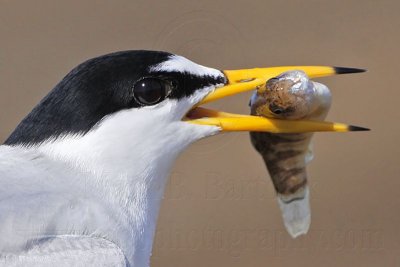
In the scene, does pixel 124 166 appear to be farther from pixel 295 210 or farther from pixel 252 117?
pixel 295 210

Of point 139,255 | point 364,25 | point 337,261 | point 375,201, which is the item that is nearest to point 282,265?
point 337,261

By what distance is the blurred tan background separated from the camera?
4512mm

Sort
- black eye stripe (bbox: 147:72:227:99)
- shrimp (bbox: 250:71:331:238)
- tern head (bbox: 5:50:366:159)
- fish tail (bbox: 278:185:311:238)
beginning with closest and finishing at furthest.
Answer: tern head (bbox: 5:50:366:159) < black eye stripe (bbox: 147:72:227:99) < shrimp (bbox: 250:71:331:238) < fish tail (bbox: 278:185:311:238)

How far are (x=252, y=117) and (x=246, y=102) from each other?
256 cm

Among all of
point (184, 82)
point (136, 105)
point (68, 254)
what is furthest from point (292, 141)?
point (68, 254)

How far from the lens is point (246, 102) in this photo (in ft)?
16.1

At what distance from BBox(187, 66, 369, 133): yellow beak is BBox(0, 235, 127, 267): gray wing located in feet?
1.43

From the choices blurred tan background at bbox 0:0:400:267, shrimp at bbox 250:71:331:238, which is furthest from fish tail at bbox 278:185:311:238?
blurred tan background at bbox 0:0:400:267

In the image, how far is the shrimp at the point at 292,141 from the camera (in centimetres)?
236

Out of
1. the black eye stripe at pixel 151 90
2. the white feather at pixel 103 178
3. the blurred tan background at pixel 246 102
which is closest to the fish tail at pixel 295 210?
the white feather at pixel 103 178

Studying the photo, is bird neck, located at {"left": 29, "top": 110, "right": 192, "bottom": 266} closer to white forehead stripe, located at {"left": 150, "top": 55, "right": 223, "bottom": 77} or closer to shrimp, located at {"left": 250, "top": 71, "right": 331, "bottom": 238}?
white forehead stripe, located at {"left": 150, "top": 55, "right": 223, "bottom": 77}

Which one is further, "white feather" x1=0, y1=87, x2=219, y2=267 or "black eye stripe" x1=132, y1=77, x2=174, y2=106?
"black eye stripe" x1=132, y1=77, x2=174, y2=106

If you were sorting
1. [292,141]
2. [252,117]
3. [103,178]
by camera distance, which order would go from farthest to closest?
[292,141], [252,117], [103,178]

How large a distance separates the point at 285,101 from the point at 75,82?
53cm
